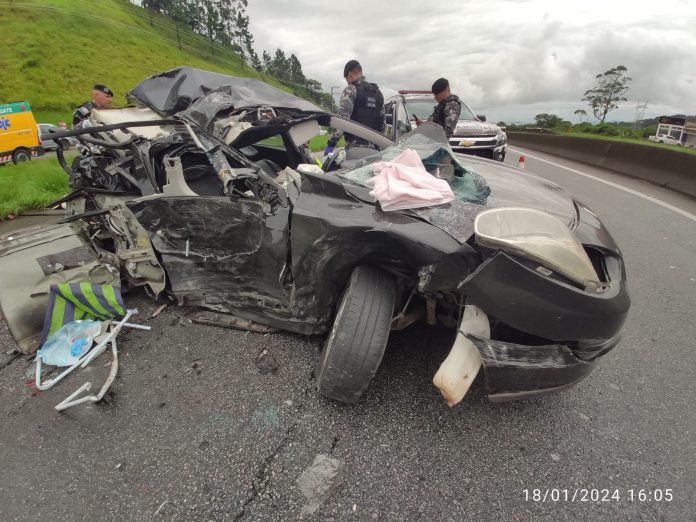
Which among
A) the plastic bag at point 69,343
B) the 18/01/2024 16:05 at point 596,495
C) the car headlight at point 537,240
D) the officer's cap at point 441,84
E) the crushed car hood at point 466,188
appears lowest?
the plastic bag at point 69,343

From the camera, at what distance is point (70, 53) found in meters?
47.2

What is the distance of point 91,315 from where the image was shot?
267 centimetres

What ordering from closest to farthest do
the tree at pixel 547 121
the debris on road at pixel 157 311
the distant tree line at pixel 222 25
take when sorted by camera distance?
the debris on road at pixel 157 311 < the tree at pixel 547 121 < the distant tree line at pixel 222 25

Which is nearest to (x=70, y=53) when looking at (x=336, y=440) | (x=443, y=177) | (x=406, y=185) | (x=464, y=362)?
(x=443, y=177)

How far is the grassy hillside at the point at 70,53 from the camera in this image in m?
39.5

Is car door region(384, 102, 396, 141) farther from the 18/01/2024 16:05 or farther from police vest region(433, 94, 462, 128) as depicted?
the 18/01/2024 16:05

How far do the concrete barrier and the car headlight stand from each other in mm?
7390

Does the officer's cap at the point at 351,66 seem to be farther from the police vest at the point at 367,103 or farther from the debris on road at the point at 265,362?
the debris on road at the point at 265,362

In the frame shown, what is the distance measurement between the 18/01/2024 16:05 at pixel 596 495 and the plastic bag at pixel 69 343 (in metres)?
2.55

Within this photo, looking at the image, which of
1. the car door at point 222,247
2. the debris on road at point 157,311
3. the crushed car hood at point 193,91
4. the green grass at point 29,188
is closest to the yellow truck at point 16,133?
the green grass at point 29,188

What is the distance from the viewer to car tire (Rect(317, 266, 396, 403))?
1747 millimetres

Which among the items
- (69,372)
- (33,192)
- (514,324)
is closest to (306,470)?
(514,324)

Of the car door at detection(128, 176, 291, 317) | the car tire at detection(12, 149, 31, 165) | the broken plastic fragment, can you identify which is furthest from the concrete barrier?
the car tire at detection(12, 149, 31, 165)

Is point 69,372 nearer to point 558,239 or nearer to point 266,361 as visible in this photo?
point 266,361
